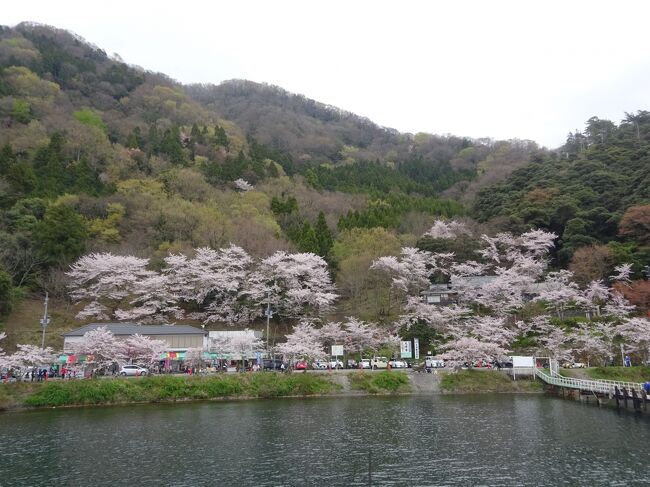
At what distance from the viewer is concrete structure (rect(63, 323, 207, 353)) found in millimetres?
39531

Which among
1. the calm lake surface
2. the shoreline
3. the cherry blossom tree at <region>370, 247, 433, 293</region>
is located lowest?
the calm lake surface

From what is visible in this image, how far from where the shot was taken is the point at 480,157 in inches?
4336

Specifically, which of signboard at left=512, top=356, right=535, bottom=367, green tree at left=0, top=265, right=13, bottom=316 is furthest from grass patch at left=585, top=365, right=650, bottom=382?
green tree at left=0, top=265, right=13, bottom=316

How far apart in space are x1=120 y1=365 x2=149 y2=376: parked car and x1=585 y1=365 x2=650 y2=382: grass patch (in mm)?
33337

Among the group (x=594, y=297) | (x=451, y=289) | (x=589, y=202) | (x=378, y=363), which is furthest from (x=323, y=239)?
(x=589, y=202)

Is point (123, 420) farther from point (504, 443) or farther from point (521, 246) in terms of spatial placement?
point (521, 246)

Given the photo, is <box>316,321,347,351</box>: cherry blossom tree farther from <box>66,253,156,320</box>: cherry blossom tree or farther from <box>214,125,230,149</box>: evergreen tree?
<box>214,125,230,149</box>: evergreen tree

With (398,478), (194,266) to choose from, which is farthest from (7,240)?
(398,478)

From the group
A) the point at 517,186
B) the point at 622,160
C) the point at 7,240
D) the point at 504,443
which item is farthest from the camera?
the point at 517,186

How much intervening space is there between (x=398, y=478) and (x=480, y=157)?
104 m

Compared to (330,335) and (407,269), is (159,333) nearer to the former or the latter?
(330,335)

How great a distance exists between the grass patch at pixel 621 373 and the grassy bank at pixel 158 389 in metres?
19.4

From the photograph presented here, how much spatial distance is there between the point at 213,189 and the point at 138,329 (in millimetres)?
28263

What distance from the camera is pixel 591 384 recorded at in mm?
31781
